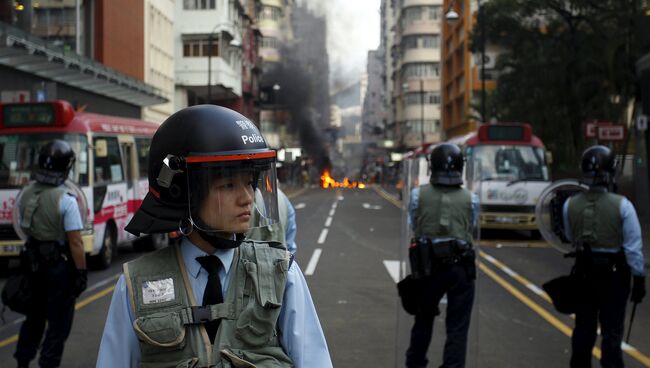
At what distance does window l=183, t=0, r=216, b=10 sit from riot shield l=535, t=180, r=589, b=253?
4544cm

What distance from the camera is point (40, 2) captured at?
26938 millimetres

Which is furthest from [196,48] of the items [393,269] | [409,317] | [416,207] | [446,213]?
[446,213]

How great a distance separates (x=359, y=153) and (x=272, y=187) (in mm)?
156990

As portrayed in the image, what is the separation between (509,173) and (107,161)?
34.3 ft

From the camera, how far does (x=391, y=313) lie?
9.60 meters

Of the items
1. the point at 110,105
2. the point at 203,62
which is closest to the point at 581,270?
the point at 110,105

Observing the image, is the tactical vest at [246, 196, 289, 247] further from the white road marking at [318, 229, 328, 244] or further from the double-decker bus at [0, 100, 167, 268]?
the white road marking at [318, 229, 328, 244]

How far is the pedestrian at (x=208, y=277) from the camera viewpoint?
2.21 meters

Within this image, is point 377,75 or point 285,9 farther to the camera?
point 377,75

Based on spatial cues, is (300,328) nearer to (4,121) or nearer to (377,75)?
(4,121)

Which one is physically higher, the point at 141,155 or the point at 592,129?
the point at 592,129

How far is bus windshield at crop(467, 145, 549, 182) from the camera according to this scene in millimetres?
20281

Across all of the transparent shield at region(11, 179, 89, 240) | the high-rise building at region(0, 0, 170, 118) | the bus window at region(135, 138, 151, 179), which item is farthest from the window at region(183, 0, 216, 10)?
the transparent shield at region(11, 179, 89, 240)

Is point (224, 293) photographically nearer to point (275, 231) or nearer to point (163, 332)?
point (163, 332)
